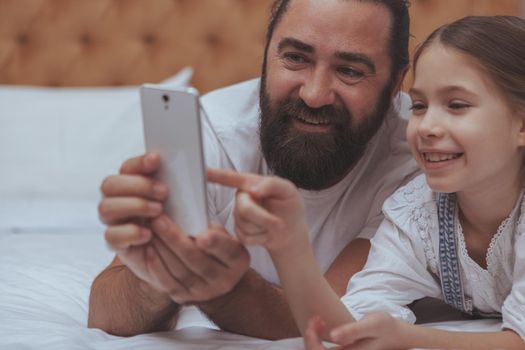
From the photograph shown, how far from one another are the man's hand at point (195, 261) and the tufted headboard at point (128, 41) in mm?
1530

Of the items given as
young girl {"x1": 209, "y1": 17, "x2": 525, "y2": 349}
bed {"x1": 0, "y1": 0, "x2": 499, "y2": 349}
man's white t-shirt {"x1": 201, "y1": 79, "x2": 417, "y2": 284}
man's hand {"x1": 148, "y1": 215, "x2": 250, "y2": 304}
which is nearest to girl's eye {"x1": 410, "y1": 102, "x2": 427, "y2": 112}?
young girl {"x1": 209, "y1": 17, "x2": 525, "y2": 349}

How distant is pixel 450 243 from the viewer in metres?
1.19

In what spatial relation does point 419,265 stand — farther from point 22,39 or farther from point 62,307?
point 22,39

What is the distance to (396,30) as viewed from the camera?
1.45m

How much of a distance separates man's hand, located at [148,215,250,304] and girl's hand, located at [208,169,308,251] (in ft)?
0.13

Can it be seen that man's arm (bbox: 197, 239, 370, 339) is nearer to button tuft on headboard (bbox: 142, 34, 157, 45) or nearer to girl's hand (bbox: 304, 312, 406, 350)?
girl's hand (bbox: 304, 312, 406, 350)

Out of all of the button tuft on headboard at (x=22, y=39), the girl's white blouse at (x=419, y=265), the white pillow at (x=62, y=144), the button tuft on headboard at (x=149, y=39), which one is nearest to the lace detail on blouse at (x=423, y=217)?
the girl's white blouse at (x=419, y=265)

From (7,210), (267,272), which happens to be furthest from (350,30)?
(7,210)

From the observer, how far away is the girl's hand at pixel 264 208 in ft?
2.81

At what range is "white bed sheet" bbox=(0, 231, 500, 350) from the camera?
1.06 metres

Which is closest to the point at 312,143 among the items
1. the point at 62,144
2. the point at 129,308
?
the point at 129,308

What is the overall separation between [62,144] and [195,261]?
1320 millimetres

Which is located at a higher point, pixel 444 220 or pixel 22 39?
pixel 22 39

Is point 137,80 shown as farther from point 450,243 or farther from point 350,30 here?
point 450,243
